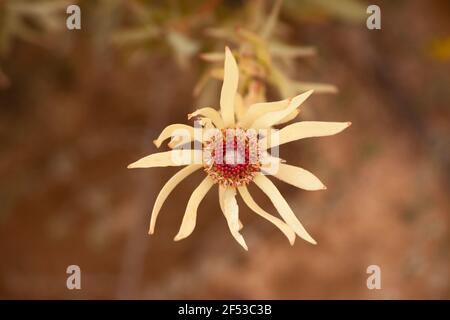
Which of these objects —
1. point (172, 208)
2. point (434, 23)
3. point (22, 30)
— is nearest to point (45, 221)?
point (172, 208)

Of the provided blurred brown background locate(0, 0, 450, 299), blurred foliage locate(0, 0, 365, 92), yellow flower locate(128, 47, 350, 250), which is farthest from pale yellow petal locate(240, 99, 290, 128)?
blurred brown background locate(0, 0, 450, 299)

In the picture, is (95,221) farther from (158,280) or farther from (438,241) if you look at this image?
(438,241)

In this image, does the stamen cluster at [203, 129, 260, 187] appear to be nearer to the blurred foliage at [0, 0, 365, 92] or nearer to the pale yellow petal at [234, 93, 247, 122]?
the pale yellow petal at [234, 93, 247, 122]

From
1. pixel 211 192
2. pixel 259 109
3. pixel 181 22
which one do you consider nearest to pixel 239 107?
pixel 259 109

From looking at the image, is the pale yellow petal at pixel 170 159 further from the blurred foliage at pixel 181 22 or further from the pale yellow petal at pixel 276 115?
the blurred foliage at pixel 181 22

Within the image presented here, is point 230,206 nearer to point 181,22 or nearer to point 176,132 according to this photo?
point 176,132

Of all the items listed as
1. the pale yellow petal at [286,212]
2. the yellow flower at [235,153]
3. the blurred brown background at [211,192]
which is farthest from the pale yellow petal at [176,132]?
the blurred brown background at [211,192]
